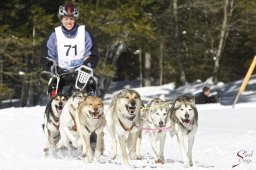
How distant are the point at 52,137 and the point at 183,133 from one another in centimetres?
202

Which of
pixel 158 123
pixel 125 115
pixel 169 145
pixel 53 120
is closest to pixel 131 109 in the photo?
pixel 125 115

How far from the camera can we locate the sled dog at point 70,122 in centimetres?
712

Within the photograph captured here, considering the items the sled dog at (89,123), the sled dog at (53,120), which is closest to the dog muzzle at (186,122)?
the sled dog at (89,123)

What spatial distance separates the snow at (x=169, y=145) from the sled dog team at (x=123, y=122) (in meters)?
0.21

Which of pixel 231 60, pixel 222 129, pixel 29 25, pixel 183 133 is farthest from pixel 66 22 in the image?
pixel 231 60

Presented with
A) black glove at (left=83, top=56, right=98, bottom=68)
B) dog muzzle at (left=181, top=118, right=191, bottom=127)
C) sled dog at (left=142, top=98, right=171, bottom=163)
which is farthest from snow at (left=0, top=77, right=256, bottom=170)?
black glove at (left=83, top=56, right=98, bottom=68)

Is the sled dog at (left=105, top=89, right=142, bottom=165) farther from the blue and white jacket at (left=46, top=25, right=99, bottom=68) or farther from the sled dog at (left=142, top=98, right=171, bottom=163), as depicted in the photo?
the blue and white jacket at (left=46, top=25, right=99, bottom=68)

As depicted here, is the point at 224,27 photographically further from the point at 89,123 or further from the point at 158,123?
the point at 89,123

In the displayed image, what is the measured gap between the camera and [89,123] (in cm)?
688

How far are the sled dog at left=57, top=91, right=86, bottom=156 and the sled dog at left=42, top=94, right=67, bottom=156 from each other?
199 mm

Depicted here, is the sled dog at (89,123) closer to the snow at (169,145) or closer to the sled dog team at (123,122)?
the sled dog team at (123,122)

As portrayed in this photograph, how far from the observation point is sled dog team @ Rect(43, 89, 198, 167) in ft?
21.8

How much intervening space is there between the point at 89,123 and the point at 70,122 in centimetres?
42

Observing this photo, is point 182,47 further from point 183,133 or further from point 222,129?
point 183,133
